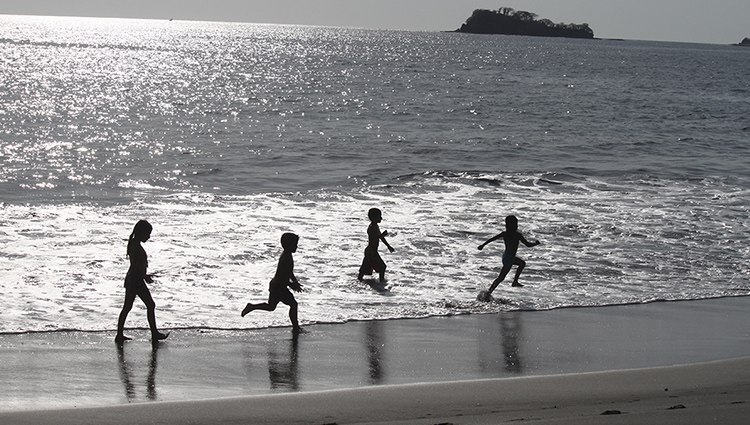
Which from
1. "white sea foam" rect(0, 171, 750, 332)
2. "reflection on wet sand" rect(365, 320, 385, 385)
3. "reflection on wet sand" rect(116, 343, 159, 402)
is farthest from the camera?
"white sea foam" rect(0, 171, 750, 332)

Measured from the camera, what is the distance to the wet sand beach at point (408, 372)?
8375 millimetres

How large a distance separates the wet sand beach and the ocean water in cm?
99

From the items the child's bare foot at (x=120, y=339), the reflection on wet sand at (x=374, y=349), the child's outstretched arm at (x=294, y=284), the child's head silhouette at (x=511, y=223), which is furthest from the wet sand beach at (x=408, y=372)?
the child's head silhouette at (x=511, y=223)

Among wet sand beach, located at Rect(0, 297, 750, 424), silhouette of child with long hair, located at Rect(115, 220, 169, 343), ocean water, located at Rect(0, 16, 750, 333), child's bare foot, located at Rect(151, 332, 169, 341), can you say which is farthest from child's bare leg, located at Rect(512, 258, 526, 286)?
silhouette of child with long hair, located at Rect(115, 220, 169, 343)

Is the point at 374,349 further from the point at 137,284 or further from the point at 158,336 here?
the point at 137,284

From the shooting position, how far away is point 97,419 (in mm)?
8141

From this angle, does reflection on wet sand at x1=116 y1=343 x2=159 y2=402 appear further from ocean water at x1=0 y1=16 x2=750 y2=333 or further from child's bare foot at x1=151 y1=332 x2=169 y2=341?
ocean water at x1=0 y1=16 x2=750 y2=333

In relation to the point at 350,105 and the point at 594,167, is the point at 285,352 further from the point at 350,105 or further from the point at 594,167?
the point at 350,105

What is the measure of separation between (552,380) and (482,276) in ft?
21.8

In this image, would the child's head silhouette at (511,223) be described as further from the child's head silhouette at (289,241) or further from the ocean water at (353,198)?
the child's head silhouette at (289,241)

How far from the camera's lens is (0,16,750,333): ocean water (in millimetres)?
14797

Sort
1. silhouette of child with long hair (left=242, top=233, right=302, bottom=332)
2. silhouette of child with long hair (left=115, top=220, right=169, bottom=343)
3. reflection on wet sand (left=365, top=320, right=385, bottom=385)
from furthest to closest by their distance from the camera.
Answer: silhouette of child with long hair (left=242, top=233, right=302, bottom=332) → silhouette of child with long hair (left=115, top=220, right=169, bottom=343) → reflection on wet sand (left=365, top=320, right=385, bottom=385)

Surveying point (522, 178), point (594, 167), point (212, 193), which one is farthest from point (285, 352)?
point (594, 167)

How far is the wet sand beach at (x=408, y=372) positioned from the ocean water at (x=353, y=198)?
994 mm
